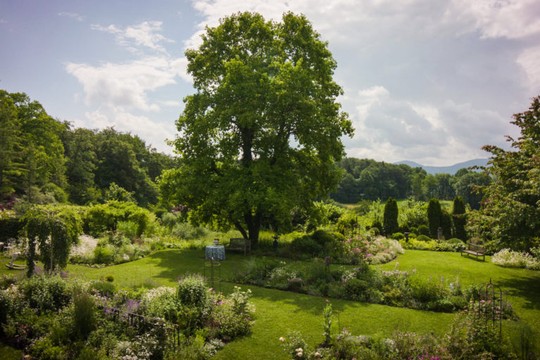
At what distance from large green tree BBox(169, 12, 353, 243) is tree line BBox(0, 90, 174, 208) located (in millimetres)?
10772

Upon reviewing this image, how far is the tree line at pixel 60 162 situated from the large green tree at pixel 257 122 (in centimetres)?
1077

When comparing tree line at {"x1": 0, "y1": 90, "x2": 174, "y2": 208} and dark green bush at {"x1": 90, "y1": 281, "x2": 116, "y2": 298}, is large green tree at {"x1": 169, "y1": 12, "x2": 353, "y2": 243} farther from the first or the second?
tree line at {"x1": 0, "y1": 90, "x2": 174, "y2": 208}

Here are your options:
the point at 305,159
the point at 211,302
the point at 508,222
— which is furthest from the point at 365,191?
the point at 211,302

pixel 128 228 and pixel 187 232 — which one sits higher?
pixel 128 228

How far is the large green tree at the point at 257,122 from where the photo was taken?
19125mm

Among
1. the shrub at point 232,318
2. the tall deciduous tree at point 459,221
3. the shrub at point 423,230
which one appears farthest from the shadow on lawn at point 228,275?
the tall deciduous tree at point 459,221

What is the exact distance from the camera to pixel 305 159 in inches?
853

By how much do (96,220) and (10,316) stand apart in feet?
46.4

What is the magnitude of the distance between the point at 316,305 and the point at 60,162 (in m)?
37.8

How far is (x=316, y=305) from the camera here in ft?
37.4

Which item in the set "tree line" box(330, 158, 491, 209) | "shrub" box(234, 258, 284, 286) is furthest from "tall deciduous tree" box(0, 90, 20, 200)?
"tree line" box(330, 158, 491, 209)

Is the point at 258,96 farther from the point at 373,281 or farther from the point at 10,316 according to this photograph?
the point at 10,316

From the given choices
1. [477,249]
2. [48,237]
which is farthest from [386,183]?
[48,237]

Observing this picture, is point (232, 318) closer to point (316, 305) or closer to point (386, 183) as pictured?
point (316, 305)
